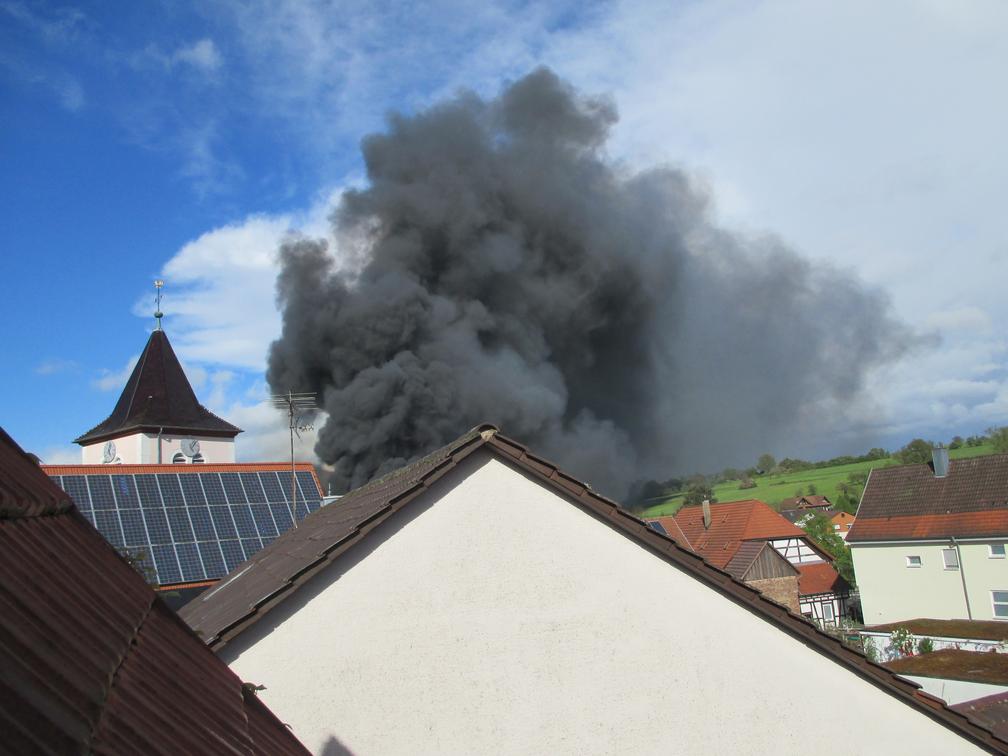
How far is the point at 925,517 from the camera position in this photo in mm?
25000

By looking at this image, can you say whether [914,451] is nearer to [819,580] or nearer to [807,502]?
[807,502]

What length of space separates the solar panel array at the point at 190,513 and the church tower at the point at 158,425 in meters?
19.3

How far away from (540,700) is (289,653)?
128 cm

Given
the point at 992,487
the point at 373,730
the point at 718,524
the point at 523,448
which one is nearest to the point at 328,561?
the point at 373,730

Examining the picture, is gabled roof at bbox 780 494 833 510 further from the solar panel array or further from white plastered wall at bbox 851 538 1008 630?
the solar panel array

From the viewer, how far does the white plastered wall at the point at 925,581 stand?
22.7 metres

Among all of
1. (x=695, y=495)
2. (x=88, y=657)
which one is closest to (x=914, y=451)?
(x=695, y=495)

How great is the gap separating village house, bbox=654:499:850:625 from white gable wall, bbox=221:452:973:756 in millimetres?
23574

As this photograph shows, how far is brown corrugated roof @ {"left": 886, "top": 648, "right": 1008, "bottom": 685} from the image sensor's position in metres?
10.8

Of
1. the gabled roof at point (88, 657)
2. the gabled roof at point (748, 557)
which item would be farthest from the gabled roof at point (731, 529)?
the gabled roof at point (88, 657)

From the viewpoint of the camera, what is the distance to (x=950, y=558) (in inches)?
937

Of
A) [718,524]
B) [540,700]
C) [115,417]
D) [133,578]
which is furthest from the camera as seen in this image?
[115,417]

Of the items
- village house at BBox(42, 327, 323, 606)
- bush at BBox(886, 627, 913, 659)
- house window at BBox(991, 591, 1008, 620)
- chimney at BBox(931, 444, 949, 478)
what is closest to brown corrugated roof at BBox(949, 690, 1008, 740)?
village house at BBox(42, 327, 323, 606)

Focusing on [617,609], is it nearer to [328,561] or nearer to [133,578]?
[328,561]
